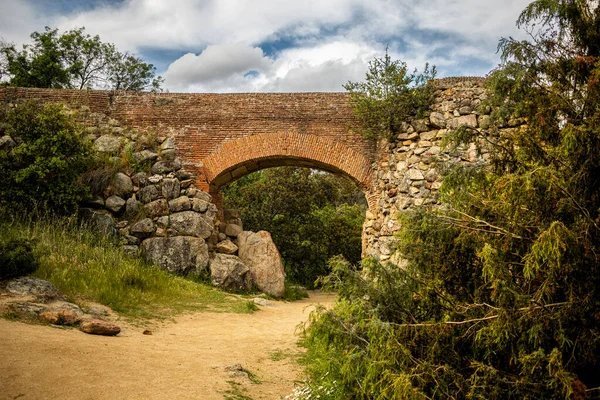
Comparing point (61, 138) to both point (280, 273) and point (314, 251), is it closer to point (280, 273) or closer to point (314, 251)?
point (280, 273)

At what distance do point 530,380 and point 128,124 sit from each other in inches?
427

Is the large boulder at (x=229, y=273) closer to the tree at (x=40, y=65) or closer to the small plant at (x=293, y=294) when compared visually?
the small plant at (x=293, y=294)

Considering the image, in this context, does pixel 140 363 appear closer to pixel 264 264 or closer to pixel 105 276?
pixel 105 276

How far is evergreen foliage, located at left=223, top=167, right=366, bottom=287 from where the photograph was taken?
1680cm

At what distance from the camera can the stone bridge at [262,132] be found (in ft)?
37.1

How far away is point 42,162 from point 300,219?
906cm

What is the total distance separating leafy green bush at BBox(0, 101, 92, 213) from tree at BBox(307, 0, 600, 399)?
7.69m

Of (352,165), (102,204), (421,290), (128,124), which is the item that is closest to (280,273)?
(352,165)

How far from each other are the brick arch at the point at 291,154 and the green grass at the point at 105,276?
2.99 m

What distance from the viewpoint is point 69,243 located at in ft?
29.2

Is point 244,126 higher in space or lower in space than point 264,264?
higher

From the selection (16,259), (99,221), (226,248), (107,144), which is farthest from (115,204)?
(16,259)

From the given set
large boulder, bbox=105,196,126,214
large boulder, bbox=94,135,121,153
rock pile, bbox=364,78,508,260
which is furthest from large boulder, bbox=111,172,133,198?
rock pile, bbox=364,78,508,260

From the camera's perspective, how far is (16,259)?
6.65 meters
